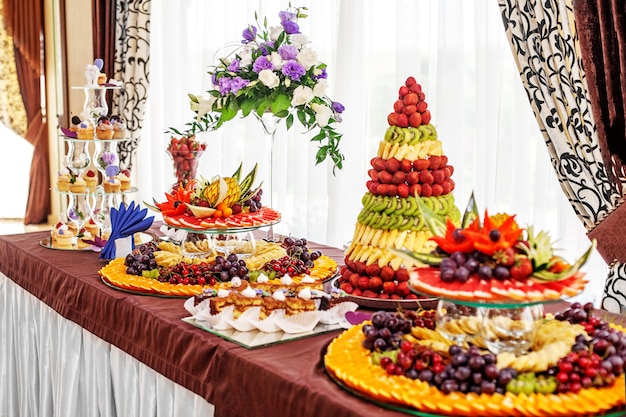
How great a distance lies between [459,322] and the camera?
1.47m

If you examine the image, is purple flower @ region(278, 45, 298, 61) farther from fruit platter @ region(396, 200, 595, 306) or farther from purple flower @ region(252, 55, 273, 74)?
fruit platter @ region(396, 200, 595, 306)

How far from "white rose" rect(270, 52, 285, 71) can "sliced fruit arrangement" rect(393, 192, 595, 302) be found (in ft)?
3.39

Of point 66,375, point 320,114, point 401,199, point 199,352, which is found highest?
point 320,114

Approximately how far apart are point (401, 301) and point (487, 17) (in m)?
1.56

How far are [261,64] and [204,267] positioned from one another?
0.61 meters

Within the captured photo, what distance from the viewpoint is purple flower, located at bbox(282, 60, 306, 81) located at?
7.57 ft

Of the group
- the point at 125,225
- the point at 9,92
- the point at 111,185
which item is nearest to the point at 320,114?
the point at 125,225

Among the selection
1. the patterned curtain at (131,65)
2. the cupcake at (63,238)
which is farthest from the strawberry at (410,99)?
the patterned curtain at (131,65)

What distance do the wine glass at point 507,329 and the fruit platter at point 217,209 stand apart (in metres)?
0.93

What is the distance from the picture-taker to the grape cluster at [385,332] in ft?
4.89

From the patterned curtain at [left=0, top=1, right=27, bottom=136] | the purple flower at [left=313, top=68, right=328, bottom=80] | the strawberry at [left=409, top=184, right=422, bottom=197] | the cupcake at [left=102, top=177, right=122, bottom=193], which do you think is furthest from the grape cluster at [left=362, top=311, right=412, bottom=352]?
the patterned curtain at [left=0, top=1, right=27, bottom=136]

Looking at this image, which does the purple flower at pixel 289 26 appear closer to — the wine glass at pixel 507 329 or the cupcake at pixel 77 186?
the cupcake at pixel 77 186

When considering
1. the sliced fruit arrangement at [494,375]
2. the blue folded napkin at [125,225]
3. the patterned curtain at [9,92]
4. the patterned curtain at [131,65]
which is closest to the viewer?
the sliced fruit arrangement at [494,375]

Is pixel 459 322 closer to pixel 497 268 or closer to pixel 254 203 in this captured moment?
pixel 497 268
